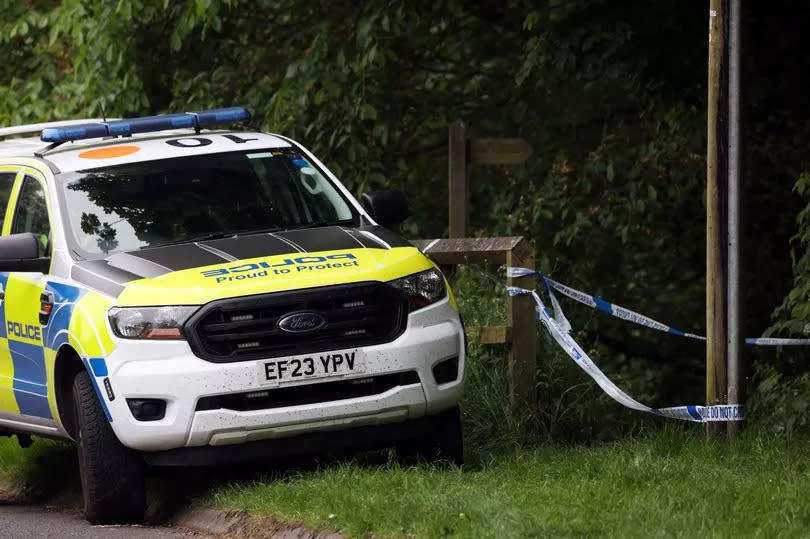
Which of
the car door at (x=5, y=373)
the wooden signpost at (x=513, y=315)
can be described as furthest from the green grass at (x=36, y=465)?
the wooden signpost at (x=513, y=315)

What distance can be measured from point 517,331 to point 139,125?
2536mm

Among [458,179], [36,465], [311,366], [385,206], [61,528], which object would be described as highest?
[385,206]

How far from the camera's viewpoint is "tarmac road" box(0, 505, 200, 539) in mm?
8148

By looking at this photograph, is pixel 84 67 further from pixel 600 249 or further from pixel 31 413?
pixel 31 413

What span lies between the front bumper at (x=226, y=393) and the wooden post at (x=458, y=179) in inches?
131

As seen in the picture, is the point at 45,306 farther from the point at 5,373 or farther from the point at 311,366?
the point at 311,366

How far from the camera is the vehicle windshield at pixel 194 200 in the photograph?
9094 mm

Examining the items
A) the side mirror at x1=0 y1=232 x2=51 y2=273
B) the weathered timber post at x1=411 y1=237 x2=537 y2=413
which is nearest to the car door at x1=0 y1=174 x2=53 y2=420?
the side mirror at x1=0 y1=232 x2=51 y2=273

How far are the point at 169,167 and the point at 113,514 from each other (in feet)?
7.01

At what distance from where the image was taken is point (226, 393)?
26.6 ft

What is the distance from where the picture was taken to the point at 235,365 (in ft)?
26.6

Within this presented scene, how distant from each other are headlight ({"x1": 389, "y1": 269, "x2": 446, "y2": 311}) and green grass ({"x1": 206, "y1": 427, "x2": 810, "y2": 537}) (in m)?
0.84

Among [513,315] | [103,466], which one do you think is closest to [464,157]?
[513,315]

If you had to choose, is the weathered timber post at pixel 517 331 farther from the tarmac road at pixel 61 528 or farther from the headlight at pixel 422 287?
the tarmac road at pixel 61 528
